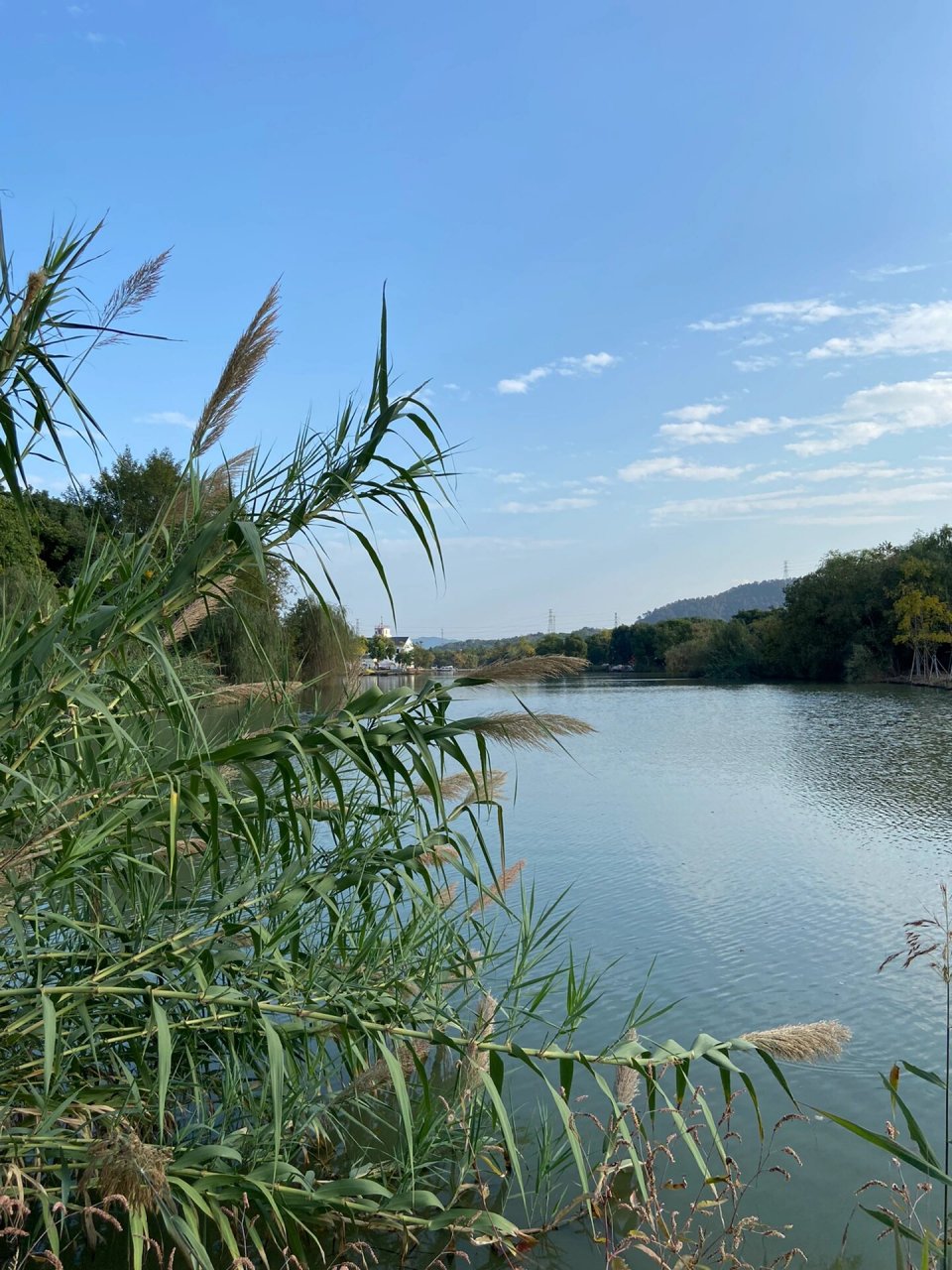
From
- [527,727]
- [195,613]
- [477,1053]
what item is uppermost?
[195,613]

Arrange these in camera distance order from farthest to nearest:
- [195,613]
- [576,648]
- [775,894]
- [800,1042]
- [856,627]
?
1. [856,627]
2. [576,648]
3. [775,894]
4. [195,613]
5. [800,1042]

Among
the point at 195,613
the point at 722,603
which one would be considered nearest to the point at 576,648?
the point at 195,613

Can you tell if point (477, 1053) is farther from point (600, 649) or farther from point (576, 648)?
point (600, 649)

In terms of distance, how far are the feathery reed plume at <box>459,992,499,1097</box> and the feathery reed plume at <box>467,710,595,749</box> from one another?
2.43 feet

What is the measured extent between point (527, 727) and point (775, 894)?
6.49 m

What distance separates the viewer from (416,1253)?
2.96 m

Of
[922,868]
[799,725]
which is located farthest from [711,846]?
[799,725]

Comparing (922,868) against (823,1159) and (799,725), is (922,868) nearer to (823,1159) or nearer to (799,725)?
(823,1159)

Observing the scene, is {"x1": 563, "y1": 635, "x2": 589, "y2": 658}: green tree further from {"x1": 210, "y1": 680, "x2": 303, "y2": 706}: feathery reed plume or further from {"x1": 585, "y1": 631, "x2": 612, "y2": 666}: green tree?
{"x1": 585, "y1": 631, "x2": 612, "y2": 666}: green tree

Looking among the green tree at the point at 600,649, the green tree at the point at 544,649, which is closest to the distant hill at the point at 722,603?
the green tree at the point at 600,649

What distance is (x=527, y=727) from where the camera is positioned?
Answer: 214 centimetres

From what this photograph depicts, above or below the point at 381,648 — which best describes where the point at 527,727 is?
below

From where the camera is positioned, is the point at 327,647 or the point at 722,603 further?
the point at 722,603

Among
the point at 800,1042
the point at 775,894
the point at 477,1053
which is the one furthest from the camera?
the point at 775,894
